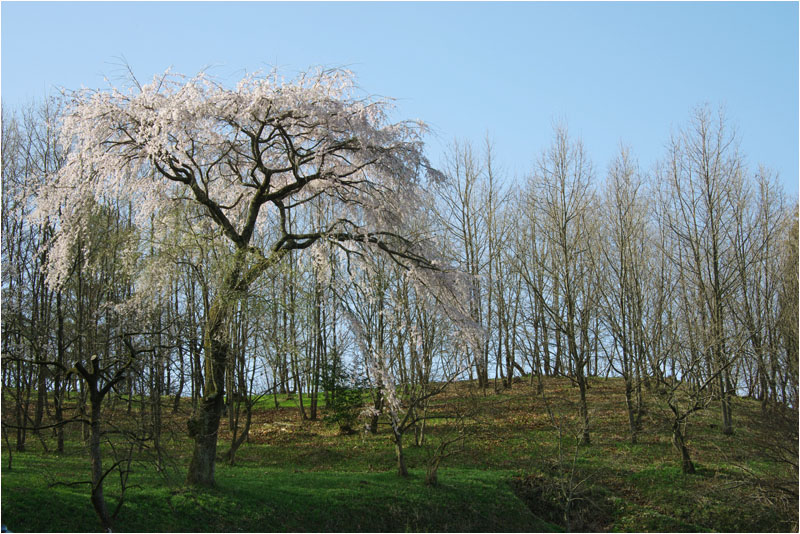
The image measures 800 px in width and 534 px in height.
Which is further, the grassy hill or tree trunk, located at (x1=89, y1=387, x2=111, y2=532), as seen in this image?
the grassy hill

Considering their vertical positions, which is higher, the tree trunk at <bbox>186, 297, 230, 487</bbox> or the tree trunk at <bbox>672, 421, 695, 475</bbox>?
the tree trunk at <bbox>186, 297, 230, 487</bbox>

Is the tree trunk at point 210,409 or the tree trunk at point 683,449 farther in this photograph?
the tree trunk at point 683,449

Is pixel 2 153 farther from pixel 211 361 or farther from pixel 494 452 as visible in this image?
pixel 494 452

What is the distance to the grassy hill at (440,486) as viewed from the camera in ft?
30.4

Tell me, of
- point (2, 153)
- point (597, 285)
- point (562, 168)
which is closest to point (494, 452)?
point (597, 285)

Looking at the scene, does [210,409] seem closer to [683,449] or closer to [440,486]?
[440,486]

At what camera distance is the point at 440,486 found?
12242 mm

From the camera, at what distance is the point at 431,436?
17000mm

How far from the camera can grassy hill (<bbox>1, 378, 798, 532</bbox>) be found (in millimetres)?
9273

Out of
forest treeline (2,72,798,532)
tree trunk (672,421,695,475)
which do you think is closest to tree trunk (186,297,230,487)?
forest treeline (2,72,798,532)

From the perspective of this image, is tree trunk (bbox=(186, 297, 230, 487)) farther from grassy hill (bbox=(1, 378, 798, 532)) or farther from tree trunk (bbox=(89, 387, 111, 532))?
tree trunk (bbox=(89, 387, 111, 532))

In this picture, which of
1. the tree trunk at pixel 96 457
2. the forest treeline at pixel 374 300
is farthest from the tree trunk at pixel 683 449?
the tree trunk at pixel 96 457

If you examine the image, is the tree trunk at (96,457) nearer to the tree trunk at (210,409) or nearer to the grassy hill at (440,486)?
the grassy hill at (440,486)

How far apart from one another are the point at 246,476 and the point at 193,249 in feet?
14.6
